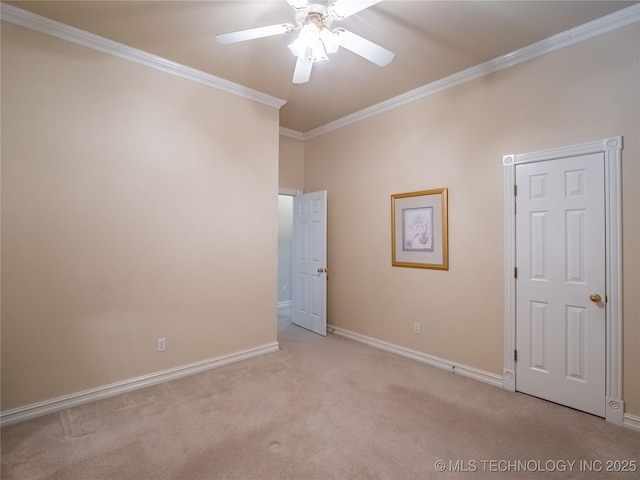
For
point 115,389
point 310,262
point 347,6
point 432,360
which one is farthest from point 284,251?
point 347,6

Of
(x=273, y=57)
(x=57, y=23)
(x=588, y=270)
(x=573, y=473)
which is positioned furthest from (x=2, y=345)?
(x=588, y=270)

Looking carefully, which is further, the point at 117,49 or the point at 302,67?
the point at 117,49

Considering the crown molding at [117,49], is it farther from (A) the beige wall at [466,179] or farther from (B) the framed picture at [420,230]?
(B) the framed picture at [420,230]

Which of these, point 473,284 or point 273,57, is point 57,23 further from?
point 473,284

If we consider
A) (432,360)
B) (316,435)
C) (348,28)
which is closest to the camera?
(316,435)

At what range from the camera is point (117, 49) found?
2.60m

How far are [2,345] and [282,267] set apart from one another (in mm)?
4248

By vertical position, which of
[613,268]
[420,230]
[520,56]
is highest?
[520,56]

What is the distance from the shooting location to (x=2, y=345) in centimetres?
218

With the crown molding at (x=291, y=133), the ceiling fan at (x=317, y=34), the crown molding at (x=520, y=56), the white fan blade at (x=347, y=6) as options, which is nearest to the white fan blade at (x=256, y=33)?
the ceiling fan at (x=317, y=34)

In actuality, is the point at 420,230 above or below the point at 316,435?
above

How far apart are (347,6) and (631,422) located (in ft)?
10.8

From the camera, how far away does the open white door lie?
4.21 metres

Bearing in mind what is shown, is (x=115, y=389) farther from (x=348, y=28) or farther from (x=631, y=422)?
(x=631, y=422)
